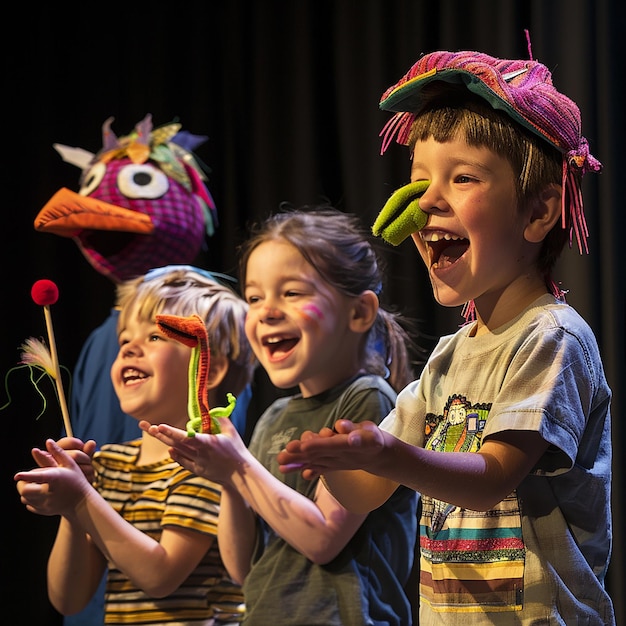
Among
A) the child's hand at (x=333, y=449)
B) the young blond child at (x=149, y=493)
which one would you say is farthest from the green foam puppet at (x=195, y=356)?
the child's hand at (x=333, y=449)

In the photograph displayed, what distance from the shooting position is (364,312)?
1.65 meters

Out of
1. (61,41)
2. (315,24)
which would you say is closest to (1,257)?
(61,41)

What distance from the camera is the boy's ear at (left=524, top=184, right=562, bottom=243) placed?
3.65 ft

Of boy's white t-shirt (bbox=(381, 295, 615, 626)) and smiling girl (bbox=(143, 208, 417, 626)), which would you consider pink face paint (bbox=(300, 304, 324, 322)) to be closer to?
smiling girl (bbox=(143, 208, 417, 626))

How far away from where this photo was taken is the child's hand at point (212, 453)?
55.2 inches

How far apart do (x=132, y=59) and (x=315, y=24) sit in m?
0.65

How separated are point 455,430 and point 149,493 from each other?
0.81 metres

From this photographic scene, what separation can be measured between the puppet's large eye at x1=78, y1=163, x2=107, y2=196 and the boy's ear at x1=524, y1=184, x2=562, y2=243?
1.29m

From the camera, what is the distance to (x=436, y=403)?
117cm

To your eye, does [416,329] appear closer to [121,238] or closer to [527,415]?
[121,238]

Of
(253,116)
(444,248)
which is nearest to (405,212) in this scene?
(444,248)

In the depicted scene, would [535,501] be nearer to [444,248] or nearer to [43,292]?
[444,248]

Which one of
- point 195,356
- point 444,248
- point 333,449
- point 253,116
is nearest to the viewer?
point 333,449

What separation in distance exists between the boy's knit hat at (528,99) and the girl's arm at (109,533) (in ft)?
2.71
